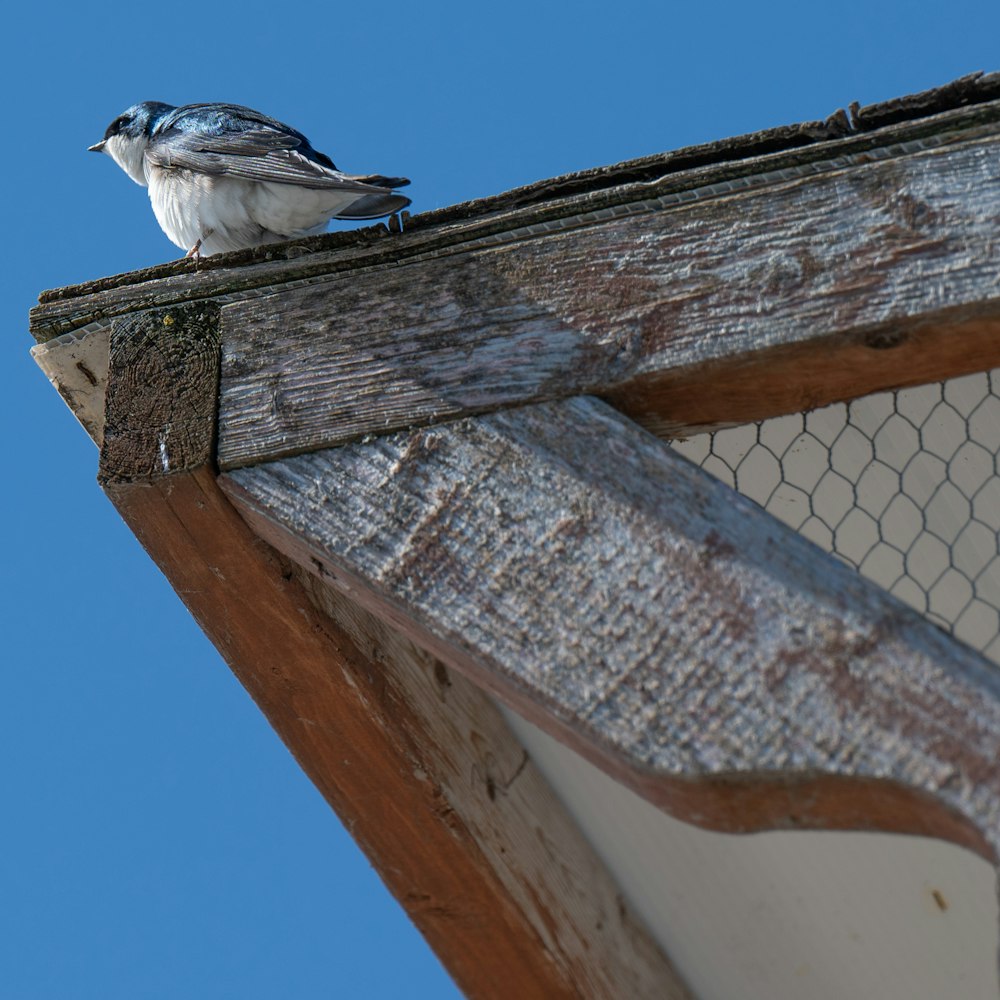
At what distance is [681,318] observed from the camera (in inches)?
40.4

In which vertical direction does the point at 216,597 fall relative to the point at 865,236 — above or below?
above

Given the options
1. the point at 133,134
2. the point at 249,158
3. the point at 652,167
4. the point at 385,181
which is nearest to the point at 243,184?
the point at 249,158

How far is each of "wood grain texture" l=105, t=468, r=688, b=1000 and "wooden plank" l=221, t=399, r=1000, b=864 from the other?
97mm

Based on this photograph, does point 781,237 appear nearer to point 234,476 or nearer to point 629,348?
point 629,348

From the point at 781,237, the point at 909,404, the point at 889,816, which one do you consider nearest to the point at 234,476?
the point at 781,237

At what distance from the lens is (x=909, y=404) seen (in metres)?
1.50

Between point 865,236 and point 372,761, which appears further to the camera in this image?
point 372,761

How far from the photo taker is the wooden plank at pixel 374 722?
112 cm

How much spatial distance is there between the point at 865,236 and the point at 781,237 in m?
0.06

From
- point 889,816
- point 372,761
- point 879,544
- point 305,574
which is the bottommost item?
point 889,816

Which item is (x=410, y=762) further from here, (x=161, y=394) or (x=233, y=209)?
(x=233, y=209)

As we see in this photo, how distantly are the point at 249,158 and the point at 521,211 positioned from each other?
1607mm

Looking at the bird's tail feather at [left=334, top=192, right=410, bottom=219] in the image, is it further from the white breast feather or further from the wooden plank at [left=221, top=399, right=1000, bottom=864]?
the wooden plank at [left=221, top=399, right=1000, bottom=864]

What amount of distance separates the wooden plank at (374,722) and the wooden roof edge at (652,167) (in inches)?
3.3
